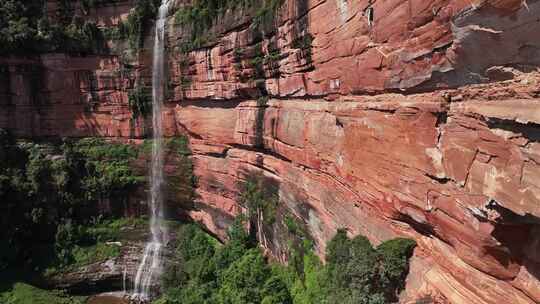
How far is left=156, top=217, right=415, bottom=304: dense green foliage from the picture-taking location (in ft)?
23.6

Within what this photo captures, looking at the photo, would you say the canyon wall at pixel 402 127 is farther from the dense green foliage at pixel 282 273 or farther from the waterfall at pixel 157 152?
the waterfall at pixel 157 152

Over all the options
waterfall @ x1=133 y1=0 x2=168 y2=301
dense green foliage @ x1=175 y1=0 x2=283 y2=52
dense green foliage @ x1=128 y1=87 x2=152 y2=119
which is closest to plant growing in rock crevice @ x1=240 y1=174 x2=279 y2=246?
dense green foliage @ x1=175 y1=0 x2=283 y2=52

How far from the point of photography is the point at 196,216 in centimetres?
1820

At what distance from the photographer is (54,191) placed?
1847 cm

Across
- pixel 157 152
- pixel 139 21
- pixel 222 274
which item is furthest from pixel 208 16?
pixel 222 274

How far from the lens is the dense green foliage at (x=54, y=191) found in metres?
17.4

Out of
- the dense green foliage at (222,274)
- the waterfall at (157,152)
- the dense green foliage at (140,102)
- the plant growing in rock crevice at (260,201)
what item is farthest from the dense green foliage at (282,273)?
the dense green foliage at (140,102)

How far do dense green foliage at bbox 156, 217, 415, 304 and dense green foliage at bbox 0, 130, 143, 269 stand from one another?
4.60 m

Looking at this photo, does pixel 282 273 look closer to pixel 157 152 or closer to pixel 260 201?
pixel 260 201

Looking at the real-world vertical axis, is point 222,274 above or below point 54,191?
below

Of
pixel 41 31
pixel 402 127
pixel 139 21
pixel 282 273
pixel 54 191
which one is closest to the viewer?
pixel 402 127

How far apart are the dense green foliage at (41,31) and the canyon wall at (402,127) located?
6.95 metres

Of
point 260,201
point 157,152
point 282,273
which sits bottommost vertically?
point 282,273

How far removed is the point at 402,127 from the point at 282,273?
7293 mm
